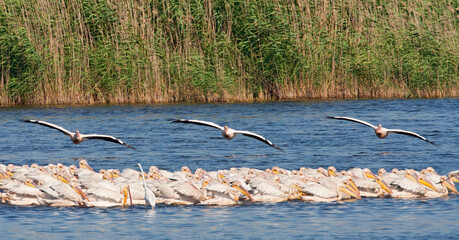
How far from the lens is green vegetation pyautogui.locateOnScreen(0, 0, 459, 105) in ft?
87.1

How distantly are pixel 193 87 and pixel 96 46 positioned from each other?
3697 millimetres

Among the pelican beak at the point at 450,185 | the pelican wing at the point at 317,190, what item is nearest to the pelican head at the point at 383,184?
the pelican wing at the point at 317,190

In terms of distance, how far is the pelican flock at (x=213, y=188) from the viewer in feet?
43.5

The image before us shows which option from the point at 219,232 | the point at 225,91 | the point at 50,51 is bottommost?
the point at 219,232

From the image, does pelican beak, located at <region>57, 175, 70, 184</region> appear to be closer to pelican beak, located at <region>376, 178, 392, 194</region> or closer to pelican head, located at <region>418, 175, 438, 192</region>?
pelican beak, located at <region>376, 178, 392, 194</region>

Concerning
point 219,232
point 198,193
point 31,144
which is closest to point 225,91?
point 31,144

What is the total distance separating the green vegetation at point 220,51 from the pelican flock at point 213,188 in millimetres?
12488

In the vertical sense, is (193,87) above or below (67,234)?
above

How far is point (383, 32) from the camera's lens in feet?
92.5

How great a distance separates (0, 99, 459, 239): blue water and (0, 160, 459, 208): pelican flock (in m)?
0.21

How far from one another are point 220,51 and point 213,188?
14.5 meters

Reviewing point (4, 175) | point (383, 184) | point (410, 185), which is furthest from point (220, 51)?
point (410, 185)

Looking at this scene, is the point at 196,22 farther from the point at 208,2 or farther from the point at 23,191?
the point at 23,191

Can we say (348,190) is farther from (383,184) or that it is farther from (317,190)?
(383,184)
